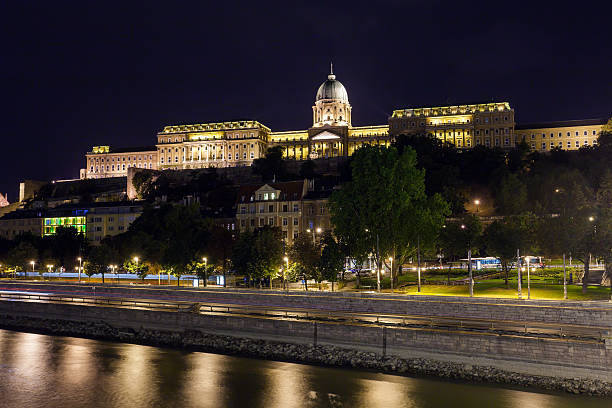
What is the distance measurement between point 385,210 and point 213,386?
29.1 m

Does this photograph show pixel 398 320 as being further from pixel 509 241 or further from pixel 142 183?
pixel 142 183

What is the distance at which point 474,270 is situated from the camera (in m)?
73.3

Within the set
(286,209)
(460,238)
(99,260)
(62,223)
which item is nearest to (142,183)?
(62,223)

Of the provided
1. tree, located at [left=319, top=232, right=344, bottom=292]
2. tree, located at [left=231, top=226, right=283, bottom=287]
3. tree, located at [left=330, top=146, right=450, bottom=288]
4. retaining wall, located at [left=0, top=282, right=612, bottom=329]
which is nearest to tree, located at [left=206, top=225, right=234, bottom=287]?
tree, located at [left=231, top=226, right=283, bottom=287]

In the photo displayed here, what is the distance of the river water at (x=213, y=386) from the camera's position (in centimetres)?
2886

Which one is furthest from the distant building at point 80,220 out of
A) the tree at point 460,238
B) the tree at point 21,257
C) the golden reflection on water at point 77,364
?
the golden reflection on water at point 77,364

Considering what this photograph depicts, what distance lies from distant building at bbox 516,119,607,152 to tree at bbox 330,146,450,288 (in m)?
126

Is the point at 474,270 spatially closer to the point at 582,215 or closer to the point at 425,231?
the point at 425,231

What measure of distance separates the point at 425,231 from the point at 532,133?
132296 mm

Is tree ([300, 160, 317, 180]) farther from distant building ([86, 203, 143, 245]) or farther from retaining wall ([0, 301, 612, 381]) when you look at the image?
retaining wall ([0, 301, 612, 381])

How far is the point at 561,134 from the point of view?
172875mm

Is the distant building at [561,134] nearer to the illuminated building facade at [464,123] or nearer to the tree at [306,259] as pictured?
the illuminated building facade at [464,123]

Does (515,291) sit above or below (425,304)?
above

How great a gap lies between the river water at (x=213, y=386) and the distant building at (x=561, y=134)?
6103 inches
